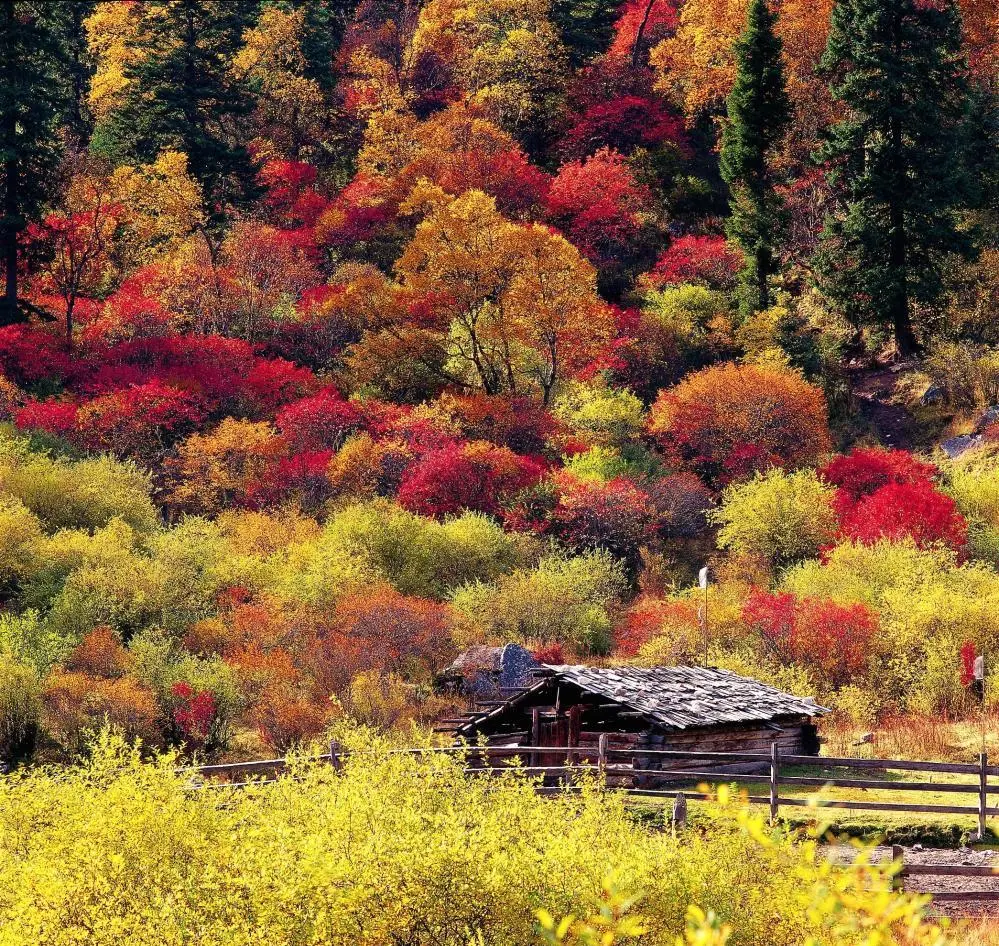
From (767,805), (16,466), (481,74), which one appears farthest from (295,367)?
(767,805)

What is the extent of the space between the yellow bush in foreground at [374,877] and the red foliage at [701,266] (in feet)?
165

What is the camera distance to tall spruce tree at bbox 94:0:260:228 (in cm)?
7625

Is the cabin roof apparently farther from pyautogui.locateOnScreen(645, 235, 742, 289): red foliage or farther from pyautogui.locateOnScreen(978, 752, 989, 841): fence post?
pyautogui.locateOnScreen(645, 235, 742, 289): red foliage

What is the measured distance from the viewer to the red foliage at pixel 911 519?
47.5m

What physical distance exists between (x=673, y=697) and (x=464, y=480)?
74.2 feet

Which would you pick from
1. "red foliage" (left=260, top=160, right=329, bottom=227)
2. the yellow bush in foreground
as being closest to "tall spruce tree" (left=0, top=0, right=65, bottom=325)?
"red foliage" (left=260, top=160, right=329, bottom=227)

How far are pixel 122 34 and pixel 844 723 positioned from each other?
6704cm

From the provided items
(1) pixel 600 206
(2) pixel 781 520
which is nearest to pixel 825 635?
(2) pixel 781 520

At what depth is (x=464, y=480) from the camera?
2167 inches

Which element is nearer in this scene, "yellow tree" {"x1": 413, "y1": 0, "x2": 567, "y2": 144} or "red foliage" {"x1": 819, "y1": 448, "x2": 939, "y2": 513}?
"red foliage" {"x1": 819, "y1": 448, "x2": 939, "y2": 513}

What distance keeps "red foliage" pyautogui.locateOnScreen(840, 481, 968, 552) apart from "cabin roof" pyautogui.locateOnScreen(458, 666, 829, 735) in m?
13.1

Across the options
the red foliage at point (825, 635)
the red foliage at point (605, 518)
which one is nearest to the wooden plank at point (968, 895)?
the red foliage at point (825, 635)

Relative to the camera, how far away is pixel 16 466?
51.4 metres

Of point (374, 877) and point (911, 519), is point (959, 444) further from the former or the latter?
point (374, 877)
